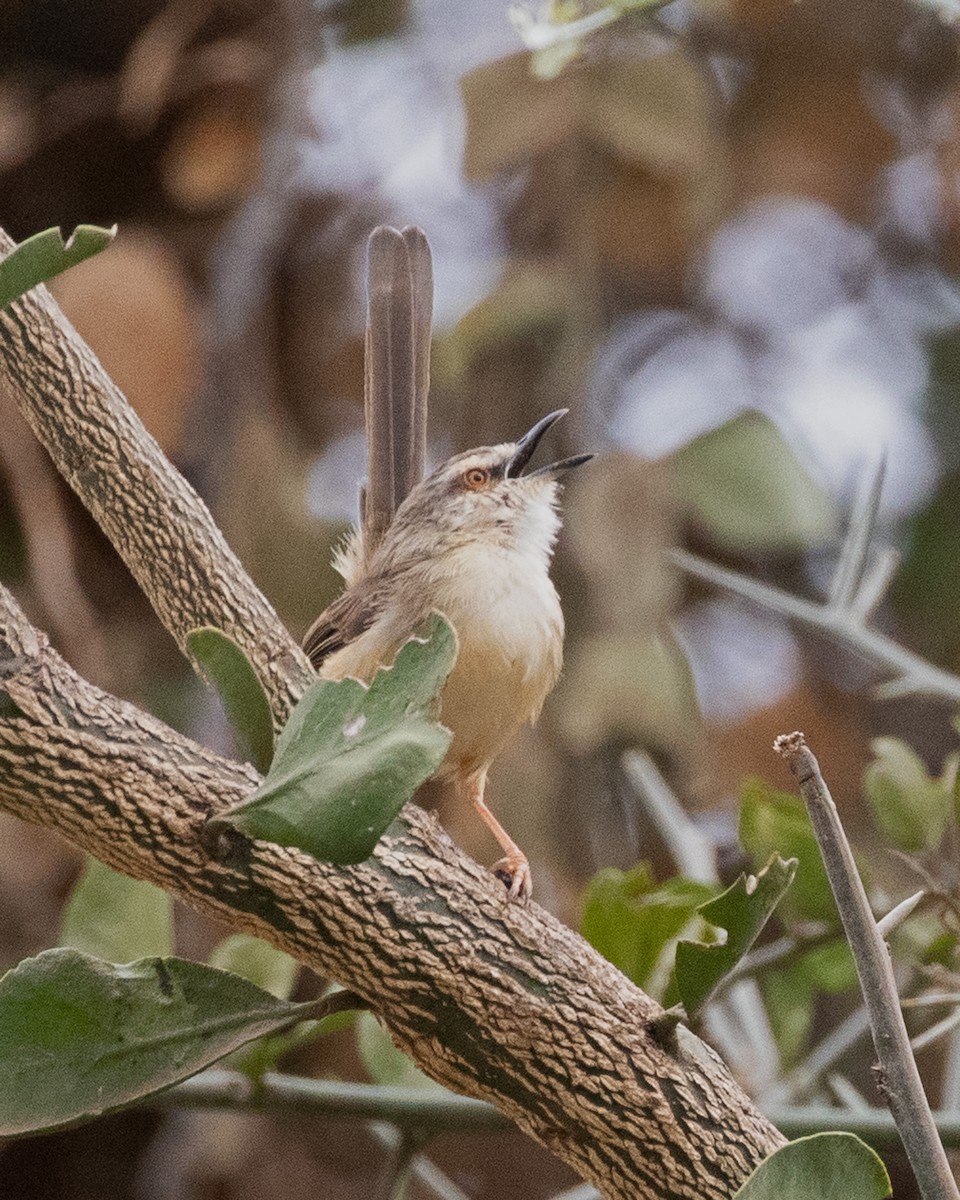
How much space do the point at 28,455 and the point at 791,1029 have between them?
1048 mm

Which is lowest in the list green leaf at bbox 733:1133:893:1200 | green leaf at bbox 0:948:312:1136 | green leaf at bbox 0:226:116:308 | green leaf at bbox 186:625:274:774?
green leaf at bbox 733:1133:893:1200

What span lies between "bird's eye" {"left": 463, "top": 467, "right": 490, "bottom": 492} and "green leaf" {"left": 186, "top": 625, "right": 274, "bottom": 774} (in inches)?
19.1

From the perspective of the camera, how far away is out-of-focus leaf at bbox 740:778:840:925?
3.19 feet

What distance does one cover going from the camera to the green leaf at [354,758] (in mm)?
510

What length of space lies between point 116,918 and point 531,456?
0.41 metres

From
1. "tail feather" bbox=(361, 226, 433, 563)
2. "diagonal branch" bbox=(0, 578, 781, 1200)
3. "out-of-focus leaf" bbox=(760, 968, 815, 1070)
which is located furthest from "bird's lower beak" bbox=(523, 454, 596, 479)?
"out-of-focus leaf" bbox=(760, 968, 815, 1070)

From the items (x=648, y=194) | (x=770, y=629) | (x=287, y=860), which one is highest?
(x=648, y=194)

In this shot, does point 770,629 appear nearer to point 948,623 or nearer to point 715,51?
point 948,623

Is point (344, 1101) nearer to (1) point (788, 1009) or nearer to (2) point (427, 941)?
(2) point (427, 941)

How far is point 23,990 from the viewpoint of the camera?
0.59 meters

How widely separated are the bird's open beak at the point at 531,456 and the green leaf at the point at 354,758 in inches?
15.0

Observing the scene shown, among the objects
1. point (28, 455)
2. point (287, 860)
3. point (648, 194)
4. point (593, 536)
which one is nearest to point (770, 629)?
point (593, 536)

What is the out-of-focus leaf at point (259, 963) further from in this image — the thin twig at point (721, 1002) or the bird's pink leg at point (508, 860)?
the thin twig at point (721, 1002)

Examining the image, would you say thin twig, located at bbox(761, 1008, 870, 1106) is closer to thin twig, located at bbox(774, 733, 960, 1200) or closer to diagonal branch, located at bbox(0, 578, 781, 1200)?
diagonal branch, located at bbox(0, 578, 781, 1200)
